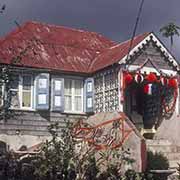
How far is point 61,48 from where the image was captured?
78.5 ft

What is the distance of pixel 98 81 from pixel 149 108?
3.30 m

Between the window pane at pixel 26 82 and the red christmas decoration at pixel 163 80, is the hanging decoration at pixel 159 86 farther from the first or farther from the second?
the window pane at pixel 26 82

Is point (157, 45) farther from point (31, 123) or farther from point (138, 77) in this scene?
point (31, 123)

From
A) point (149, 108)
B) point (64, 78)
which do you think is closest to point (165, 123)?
point (149, 108)

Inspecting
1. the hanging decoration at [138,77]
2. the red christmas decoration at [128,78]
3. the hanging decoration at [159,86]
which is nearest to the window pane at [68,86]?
the hanging decoration at [159,86]

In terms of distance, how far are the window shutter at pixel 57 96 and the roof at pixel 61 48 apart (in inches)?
28.7

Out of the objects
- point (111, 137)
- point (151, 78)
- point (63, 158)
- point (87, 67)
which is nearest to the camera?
point (63, 158)

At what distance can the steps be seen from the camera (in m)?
19.9

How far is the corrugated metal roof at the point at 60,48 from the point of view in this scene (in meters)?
21.7

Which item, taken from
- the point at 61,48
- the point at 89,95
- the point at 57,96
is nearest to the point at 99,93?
the point at 89,95

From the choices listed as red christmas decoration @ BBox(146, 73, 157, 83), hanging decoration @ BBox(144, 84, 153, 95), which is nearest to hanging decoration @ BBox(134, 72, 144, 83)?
red christmas decoration @ BBox(146, 73, 157, 83)

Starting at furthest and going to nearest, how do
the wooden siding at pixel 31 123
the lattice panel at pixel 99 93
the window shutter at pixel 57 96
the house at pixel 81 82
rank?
1. the lattice panel at pixel 99 93
2. the window shutter at pixel 57 96
3. the house at pixel 81 82
4. the wooden siding at pixel 31 123

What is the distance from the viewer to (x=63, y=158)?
13852 millimetres

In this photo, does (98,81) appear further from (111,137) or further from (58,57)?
(111,137)
